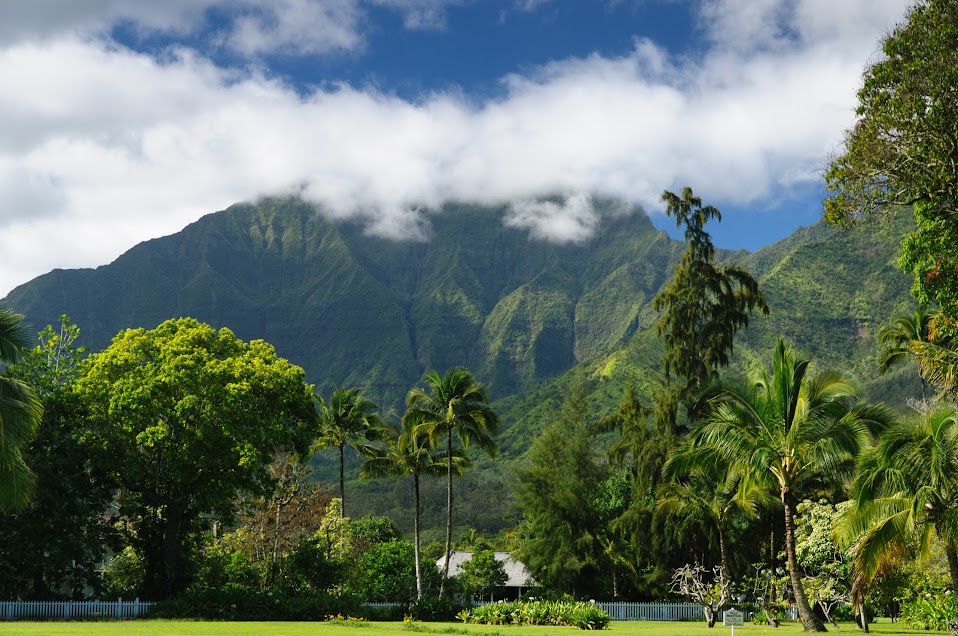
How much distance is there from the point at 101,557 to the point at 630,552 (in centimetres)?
2677

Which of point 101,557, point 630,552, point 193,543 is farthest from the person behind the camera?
point 630,552

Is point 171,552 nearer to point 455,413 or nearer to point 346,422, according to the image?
point 455,413

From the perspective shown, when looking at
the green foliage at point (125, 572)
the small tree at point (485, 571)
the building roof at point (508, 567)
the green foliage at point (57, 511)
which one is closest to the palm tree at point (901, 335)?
the small tree at point (485, 571)

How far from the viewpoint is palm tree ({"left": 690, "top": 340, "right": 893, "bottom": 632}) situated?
81.8ft

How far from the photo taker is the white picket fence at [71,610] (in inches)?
1176

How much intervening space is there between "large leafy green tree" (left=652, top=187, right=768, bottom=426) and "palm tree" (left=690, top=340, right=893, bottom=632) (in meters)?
14.5

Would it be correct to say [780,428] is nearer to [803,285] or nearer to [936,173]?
[936,173]

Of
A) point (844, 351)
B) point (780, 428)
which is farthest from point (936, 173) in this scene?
point (844, 351)

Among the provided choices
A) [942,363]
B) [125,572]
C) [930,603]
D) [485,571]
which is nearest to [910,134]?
[942,363]

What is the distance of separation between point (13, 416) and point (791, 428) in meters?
21.0

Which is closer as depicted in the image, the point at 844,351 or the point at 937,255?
the point at 937,255

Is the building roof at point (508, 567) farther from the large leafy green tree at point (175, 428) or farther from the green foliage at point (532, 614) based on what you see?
the large leafy green tree at point (175, 428)

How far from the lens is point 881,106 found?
75.1 feet

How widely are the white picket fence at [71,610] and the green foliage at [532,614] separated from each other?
13.0 m
